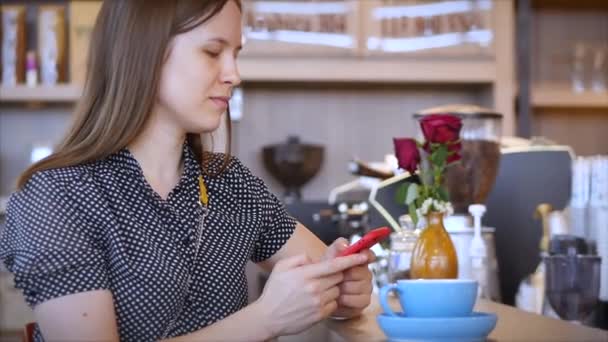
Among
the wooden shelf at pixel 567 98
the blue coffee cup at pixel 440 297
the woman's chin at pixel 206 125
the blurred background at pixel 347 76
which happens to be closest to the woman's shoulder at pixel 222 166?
the woman's chin at pixel 206 125

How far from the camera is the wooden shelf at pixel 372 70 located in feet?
12.9

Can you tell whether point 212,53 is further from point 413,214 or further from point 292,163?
point 292,163

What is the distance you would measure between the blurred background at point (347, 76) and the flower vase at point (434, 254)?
204cm

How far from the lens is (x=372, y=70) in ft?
13.0

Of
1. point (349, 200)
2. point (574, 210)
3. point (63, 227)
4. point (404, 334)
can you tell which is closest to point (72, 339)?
point (63, 227)

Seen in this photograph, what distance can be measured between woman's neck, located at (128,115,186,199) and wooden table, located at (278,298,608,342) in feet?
0.92

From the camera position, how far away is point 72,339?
1.11 meters

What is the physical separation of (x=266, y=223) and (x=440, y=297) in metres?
0.39

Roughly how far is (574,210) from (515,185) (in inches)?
12.8

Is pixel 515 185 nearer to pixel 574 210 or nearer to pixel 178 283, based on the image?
pixel 574 210

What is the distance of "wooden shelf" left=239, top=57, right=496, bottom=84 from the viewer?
12.9 feet

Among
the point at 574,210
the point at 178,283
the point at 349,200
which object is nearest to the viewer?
the point at 178,283

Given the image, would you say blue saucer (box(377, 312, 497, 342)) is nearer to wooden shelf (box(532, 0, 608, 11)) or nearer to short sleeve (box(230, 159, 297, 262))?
short sleeve (box(230, 159, 297, 262))

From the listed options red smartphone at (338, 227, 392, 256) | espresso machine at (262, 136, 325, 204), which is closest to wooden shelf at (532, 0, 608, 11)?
espresso machine at (262, 136, 325, 204)
